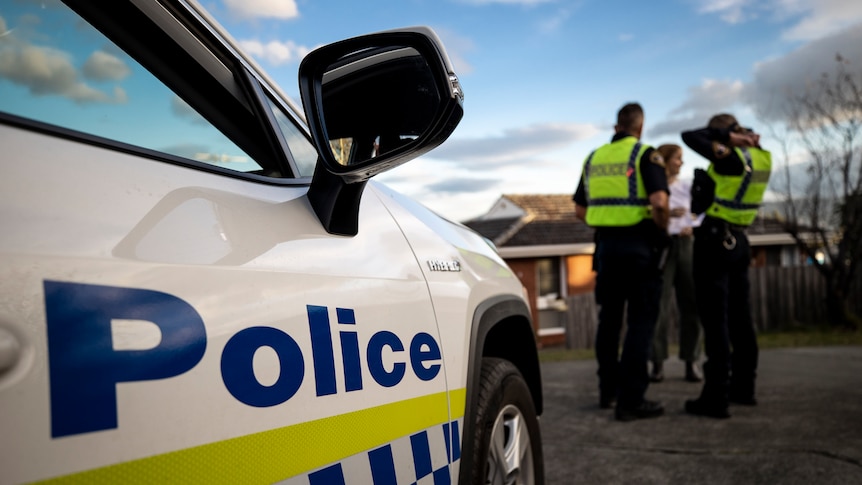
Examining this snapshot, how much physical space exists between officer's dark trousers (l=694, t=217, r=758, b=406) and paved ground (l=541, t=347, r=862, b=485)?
240 millimetres

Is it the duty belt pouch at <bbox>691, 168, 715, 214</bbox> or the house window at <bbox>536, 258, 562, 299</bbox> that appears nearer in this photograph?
the duty belt pouch at <bbox>691, 168, 715, 214</bbox>

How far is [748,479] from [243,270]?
9.93ft

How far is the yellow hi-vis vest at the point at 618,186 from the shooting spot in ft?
15.1

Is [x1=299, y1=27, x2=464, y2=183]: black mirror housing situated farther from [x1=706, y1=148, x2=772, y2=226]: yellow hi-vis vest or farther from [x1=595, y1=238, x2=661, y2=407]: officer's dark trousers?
[x1=706, y1=148, x2=772, y2=226]: yellow hi-vis vest

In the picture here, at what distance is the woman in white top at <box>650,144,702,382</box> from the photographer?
247 inches

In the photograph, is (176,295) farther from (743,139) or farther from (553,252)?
(553,252)

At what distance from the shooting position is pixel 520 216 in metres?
28.4

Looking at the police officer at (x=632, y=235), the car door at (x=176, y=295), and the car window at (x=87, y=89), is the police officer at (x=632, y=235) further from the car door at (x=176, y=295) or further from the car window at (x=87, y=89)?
the car window at (x=87, y=89)

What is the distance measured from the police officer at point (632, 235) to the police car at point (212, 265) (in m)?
2.86

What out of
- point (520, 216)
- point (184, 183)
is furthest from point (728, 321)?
point (520, 216)

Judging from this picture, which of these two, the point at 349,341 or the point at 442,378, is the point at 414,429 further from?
the point at 349,341

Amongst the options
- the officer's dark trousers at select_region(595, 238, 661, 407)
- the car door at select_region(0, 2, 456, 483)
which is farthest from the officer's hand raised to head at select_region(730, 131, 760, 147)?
the car door at select_region(0, 2, 456, 483)

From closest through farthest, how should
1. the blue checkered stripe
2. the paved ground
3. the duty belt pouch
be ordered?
the blue checkered stripe → the paved ground → the duty belt pouch

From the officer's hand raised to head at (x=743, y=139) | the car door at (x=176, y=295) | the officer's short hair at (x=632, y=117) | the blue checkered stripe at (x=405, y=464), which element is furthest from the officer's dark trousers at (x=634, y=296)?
the car door at (x=176, y=295)
